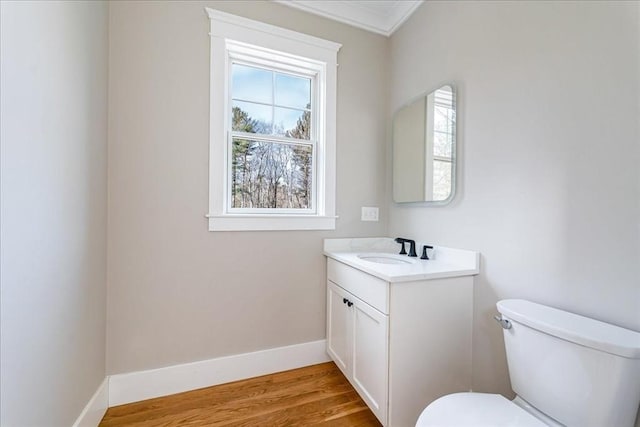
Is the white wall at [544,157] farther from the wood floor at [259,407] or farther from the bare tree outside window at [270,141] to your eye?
the bare tree outside window at [270,141]

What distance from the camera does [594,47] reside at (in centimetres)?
102

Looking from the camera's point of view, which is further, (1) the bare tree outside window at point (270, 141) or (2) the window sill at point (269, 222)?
(1) the bare tree outside window at point (270, 141)

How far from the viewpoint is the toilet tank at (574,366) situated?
0.79 meters

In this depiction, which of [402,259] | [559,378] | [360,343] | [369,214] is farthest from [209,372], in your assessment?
[559,378]

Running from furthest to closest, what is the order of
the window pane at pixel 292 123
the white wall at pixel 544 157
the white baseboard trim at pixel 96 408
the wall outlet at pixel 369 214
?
the wall outlet at pixel 369 214 → the window pane at pixel 292 123 → the white baseboard trim at pixel 96 408 → the white wall at pixel 544 157

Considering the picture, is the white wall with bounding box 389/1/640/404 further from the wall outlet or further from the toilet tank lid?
the wall outlet

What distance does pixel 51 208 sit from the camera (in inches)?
40.3

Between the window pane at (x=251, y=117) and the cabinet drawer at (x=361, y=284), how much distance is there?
1.09m

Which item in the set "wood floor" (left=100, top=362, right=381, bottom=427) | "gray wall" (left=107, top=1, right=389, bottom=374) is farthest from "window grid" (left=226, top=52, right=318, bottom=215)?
"wood floor" (left=100, top=362, right=381, bottom=427)

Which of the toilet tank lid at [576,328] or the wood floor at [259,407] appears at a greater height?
the toilet tank lid at [576,328]

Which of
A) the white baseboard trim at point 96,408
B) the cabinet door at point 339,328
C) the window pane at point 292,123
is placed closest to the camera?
the white baseboard trim at point 96,408

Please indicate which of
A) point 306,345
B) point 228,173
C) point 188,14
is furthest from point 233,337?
point 188,14

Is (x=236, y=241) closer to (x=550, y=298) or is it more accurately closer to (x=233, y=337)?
(x=233, y=337)

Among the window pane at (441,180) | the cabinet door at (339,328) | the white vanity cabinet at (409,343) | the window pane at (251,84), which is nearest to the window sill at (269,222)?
the cabinet door at (339,328)
